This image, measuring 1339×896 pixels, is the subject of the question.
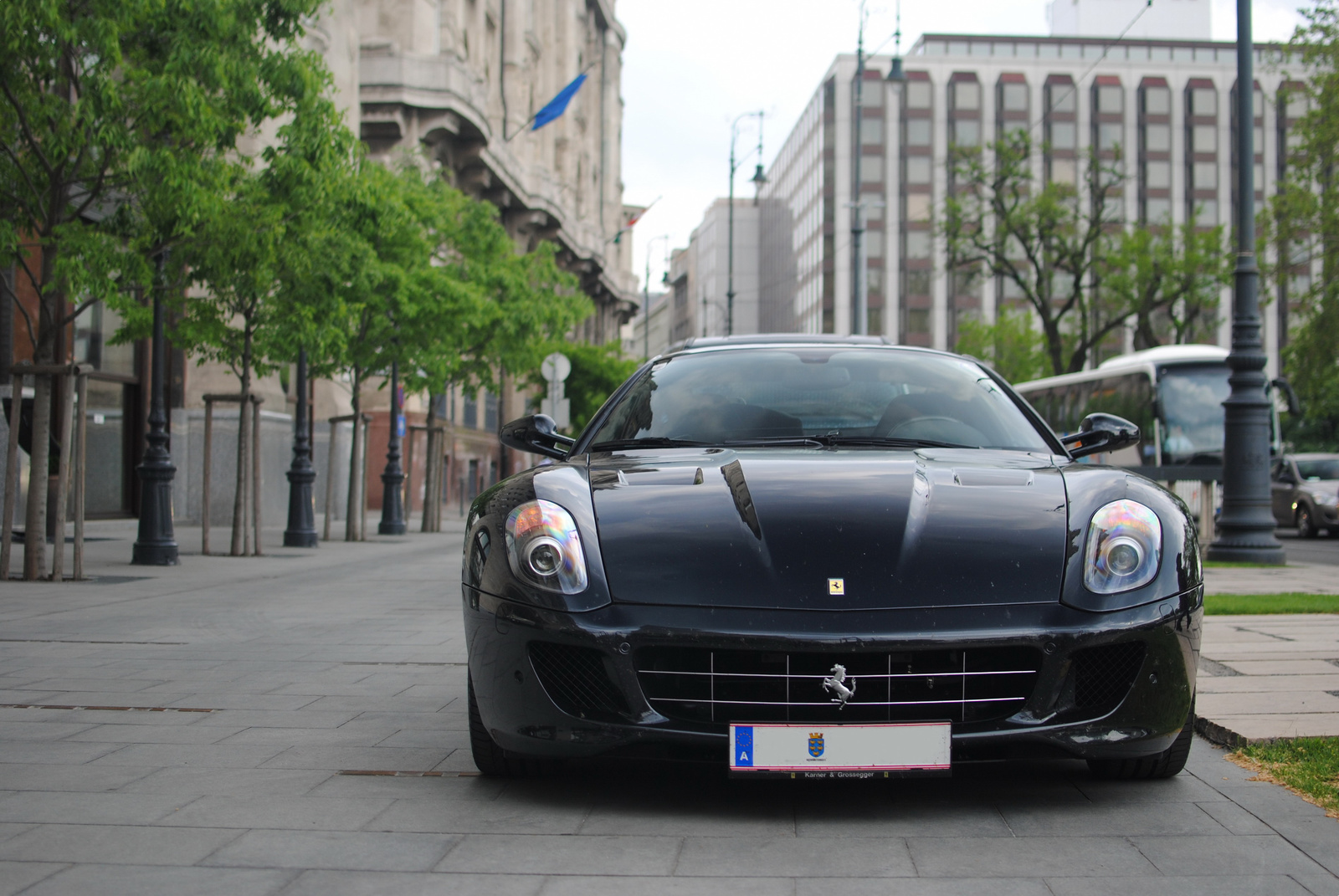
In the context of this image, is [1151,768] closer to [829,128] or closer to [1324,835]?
[1324,835]

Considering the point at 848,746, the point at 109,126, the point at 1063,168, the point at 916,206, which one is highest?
the point at 1063,168

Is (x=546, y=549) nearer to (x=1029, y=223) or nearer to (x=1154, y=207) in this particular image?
(x=1029, y=223)

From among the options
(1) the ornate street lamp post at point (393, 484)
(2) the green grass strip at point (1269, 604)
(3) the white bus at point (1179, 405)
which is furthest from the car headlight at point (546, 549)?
(3) the white bus at point (1179, 405)

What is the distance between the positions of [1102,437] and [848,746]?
2038 millimetres

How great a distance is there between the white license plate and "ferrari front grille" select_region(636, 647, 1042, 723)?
0.10 ft

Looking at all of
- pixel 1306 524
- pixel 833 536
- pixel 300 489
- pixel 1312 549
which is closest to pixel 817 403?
pixel 833 536

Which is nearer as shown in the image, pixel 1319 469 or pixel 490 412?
pixel 1319 469

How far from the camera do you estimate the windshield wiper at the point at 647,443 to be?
4660mm

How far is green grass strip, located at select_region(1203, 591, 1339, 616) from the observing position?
874cm

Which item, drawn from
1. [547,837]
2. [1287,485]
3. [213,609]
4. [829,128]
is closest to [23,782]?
[547,837]

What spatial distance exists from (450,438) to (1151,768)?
37.3 metres

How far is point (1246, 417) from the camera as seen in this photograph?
1448 centimetres

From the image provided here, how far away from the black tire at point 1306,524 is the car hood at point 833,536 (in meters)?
24.9

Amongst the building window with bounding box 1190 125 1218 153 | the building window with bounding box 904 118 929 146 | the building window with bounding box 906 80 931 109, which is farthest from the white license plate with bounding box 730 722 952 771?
the building window with bounding box 1190 125 1218 153
